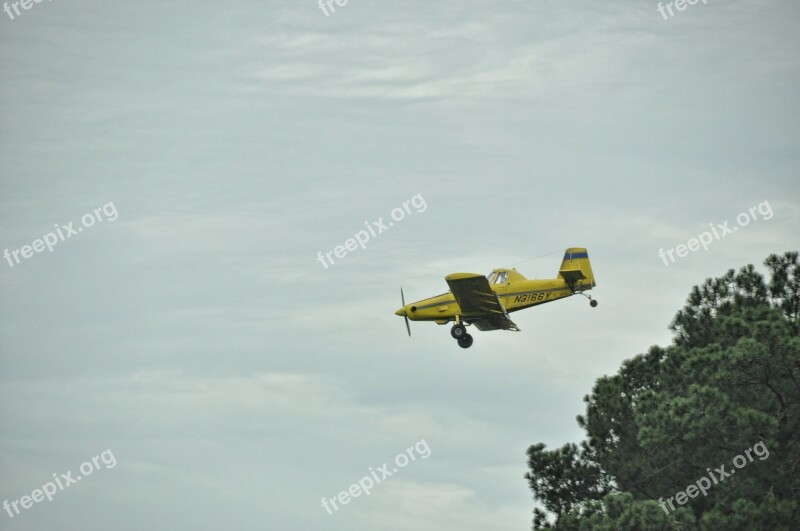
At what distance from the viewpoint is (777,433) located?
1468 inches

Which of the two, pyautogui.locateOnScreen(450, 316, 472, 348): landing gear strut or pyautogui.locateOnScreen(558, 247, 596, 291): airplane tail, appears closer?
pyautogui.locateOnScreen(450, 316, 472, 348): landing gear strut

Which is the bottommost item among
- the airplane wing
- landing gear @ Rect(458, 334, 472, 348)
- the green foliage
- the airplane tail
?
the green foliage

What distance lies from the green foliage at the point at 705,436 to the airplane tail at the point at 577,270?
4363 mm

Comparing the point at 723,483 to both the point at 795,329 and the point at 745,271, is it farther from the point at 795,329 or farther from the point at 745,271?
the point at 745,271

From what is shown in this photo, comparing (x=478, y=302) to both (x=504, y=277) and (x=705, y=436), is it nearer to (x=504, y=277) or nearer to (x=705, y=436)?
(x=504, y=277)

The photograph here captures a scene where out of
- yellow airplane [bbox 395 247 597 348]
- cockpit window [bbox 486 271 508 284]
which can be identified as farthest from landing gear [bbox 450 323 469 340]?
cockpit window [bbox 486 271 508 284]

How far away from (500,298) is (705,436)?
38.1 ft

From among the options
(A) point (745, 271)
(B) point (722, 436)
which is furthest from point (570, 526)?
(A) point (745, 271)

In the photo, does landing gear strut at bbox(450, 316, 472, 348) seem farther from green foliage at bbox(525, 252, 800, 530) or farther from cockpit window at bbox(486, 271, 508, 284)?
green foliage at bbox(525, 252, 800, 530)

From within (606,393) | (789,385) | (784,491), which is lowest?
(784,491)

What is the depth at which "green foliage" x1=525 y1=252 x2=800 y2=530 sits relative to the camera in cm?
3544

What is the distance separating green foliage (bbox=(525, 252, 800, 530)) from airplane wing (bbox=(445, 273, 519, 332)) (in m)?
4.91

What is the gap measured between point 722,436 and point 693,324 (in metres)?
9.12

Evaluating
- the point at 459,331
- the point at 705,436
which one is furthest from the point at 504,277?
the point at 705,436
